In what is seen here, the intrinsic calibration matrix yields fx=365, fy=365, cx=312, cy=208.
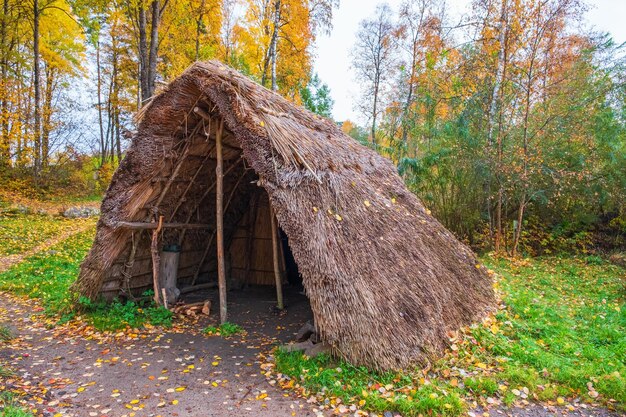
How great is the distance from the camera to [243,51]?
64.6ft

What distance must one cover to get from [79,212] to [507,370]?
1615 centimetres

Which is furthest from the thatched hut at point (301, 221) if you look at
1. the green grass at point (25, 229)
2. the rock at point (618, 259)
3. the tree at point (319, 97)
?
the tree at point (319, 97)

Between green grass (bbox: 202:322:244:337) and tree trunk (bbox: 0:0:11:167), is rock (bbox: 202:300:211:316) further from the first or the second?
tree trunk (bbox: 0:0:11:167)

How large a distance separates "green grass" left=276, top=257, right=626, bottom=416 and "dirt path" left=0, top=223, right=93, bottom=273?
799 centimetres

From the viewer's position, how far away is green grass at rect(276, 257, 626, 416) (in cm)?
373

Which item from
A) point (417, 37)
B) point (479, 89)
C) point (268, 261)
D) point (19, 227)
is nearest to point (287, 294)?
point (268, 261)

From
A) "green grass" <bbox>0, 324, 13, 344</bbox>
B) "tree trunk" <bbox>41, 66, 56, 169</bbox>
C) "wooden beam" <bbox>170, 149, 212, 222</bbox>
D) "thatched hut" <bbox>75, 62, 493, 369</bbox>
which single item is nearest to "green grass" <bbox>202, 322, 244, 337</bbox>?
"thatched hut" <bbox>75, 62, 493, 369</bbox>

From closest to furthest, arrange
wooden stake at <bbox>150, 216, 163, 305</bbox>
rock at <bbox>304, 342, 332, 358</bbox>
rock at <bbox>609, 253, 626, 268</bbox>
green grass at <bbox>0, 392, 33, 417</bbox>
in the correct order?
green grass at <bbox>0, 392, 33, 417</bbox>
rock at <bbox>304, 342, 332, 358</bbox>
wooden stake at <bbox>150, 216, 163, 305</bbox>
rock at <bbox>609, 253, 626, 268</bbox>

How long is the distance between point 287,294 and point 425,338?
388 cm

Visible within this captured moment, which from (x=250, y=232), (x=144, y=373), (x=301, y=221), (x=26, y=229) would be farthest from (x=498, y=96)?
(x=26, y=229)

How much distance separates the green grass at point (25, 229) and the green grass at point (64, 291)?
2.77 feet

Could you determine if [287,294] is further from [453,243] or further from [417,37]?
[417,37]

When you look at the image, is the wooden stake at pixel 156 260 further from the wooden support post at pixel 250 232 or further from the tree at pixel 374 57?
the tree at pixel 374 57

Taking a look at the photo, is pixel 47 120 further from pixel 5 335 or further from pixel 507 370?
pixel 507 370
